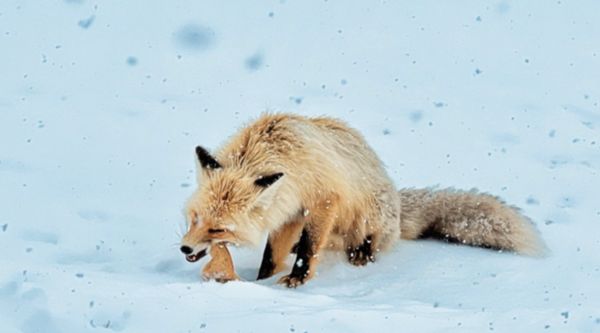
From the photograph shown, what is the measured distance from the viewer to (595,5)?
15.3m

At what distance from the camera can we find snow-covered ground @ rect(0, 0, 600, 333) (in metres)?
5.45

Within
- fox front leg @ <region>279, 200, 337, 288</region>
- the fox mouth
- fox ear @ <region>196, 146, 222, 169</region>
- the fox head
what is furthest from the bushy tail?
the fox mouth

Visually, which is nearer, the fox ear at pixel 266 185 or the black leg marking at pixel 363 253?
the fox ear at pixel 266 185

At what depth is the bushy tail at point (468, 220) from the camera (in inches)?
296

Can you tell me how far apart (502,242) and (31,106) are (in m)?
5.24

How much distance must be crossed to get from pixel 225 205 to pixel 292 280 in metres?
0.81

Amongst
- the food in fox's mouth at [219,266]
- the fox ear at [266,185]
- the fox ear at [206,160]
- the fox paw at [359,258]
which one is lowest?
the food in fox's mouth at [219,266]

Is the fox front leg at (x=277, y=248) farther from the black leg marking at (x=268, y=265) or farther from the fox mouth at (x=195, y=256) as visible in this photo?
the fox mouth at (x=195, y=256)

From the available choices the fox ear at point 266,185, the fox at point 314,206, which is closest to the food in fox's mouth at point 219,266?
the fox at point 314,206

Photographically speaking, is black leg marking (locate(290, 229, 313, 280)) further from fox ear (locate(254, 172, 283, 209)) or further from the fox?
fox ear (locate(254, 172, 283, 209))

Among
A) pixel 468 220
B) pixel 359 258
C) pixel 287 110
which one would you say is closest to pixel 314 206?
pixel 359 258

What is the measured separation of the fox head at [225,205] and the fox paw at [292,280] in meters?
0.42

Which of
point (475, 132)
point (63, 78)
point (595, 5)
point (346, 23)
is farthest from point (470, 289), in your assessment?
point (595, 5)

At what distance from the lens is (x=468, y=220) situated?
7762 mm
